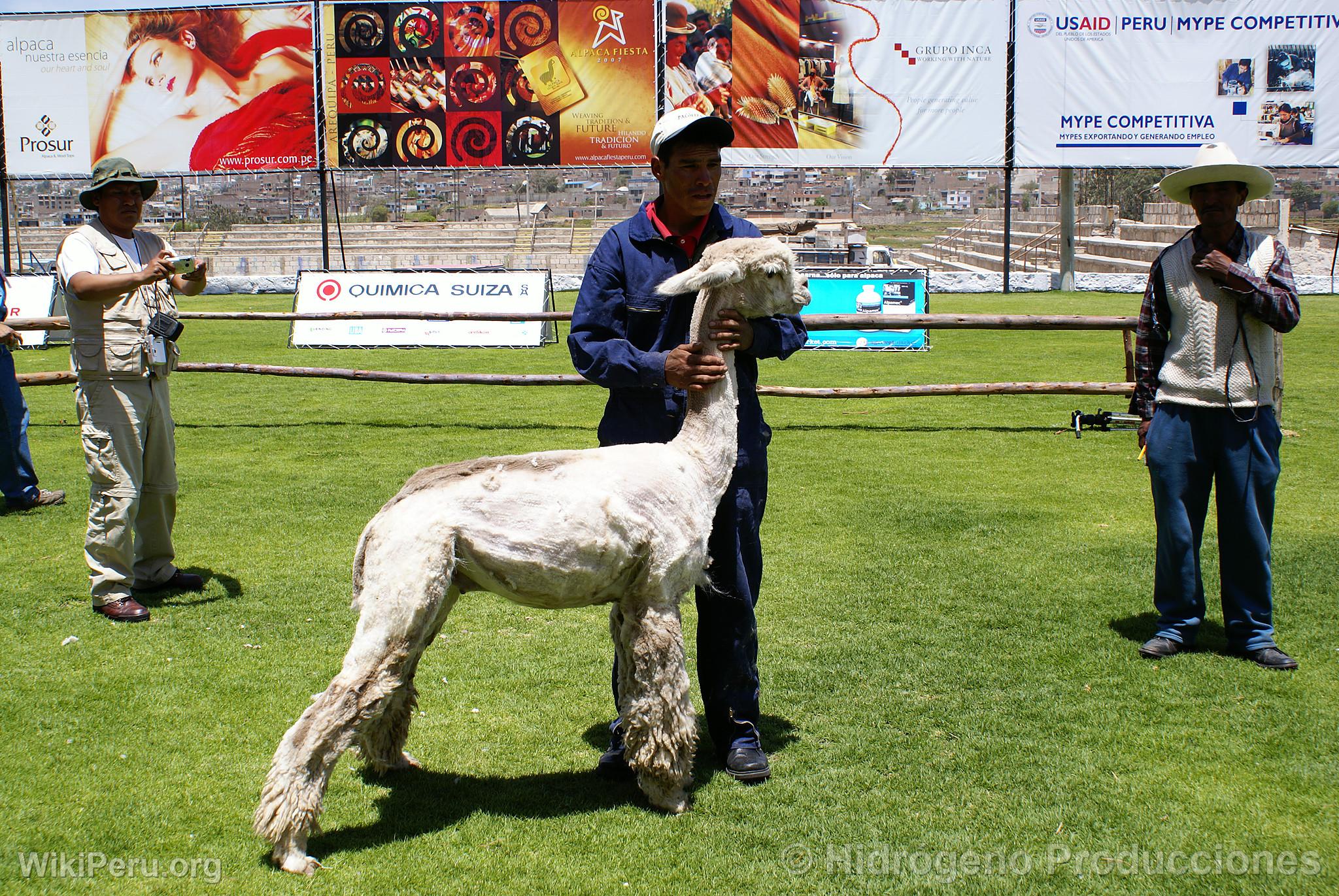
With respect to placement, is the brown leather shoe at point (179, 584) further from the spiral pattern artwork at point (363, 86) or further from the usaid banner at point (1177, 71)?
the usaid banner at point (1177, 71)

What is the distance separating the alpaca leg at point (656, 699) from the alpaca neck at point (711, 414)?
58cm

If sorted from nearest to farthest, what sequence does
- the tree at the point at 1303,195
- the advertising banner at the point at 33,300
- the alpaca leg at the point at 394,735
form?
the alpaca leg at the point at 394,735
the advertising banner at the point at 33,300
the tree at the point at 1303,195

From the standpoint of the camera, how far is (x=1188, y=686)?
17.5 feet

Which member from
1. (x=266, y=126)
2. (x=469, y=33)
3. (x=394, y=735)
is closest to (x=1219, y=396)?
(x=394, y=735)

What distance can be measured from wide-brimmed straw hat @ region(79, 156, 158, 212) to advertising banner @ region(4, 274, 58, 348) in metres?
15.0

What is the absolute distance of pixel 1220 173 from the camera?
211 inches

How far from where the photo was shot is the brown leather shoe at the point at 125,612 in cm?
623

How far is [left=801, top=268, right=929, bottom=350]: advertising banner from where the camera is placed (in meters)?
18.4

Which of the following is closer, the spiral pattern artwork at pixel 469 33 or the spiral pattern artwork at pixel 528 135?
the spiral pattern artwork at pixel 469 33

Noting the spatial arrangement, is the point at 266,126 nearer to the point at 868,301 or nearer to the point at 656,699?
the point at 868,301

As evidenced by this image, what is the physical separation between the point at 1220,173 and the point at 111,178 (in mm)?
5743

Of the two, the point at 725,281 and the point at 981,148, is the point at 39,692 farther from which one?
the point at 981,148

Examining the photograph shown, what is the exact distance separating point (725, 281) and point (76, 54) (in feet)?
99.4

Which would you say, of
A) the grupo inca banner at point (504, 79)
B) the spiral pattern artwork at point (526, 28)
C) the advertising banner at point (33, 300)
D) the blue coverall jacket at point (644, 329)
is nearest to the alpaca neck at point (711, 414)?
Answer: the blue coverall jacket at point (644, 329)
